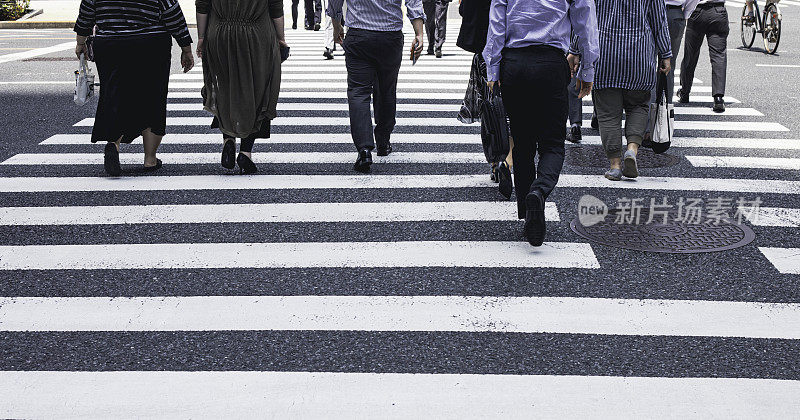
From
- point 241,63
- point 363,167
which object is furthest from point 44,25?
point 363,167

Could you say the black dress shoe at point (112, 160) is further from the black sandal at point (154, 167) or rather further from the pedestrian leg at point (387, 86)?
the pedestrian leg at point (387, 86)

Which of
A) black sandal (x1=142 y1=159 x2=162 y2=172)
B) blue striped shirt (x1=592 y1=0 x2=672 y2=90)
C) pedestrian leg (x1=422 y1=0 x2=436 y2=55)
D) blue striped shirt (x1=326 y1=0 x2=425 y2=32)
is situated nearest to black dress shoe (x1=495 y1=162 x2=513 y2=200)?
blue striped shirt (x1=592 y1=0 x2=672 y2=90)

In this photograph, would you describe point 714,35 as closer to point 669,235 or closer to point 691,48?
point 691,48

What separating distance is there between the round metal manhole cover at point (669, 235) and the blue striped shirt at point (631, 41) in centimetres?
138

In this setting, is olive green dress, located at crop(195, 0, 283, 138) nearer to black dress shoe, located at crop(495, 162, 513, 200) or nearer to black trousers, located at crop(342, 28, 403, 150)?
black trousers, located at crop(342, 28, 403, 150)

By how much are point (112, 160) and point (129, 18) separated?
114cm

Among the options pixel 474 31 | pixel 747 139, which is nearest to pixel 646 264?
pixel 474 31

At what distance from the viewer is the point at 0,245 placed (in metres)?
5.69

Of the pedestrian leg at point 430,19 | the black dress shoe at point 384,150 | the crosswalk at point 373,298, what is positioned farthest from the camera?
the pedestrian leg at point 430,19

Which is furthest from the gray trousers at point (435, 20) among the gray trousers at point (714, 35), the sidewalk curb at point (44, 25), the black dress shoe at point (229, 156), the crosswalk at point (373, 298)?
the sidewalk curb at point (44, 25)

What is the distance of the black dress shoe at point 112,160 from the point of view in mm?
7379

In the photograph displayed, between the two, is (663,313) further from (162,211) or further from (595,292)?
(162,211)

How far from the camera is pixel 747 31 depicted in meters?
17.2

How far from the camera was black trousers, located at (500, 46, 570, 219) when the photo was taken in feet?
17.7
